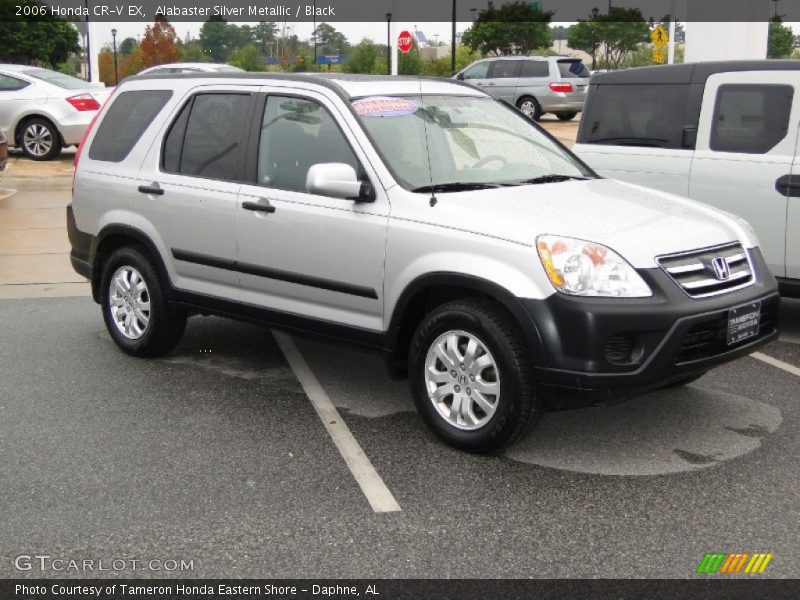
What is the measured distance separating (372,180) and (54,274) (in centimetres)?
533

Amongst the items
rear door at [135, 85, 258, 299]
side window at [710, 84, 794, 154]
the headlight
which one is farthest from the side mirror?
side window at [710, 84, 794, 154]

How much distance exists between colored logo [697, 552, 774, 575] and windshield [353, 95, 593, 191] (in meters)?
2.26

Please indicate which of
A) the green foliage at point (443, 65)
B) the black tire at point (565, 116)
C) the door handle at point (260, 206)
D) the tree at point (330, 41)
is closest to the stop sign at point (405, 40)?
the black tire at point (565, 116)

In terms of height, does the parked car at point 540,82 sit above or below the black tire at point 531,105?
above

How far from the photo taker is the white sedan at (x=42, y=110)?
17188mm

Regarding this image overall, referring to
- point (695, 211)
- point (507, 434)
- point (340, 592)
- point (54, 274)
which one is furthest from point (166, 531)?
point (54, 274)

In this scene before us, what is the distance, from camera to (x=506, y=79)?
90.7 ft

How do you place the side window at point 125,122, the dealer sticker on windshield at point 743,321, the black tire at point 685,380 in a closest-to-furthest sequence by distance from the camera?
the dealer sticker on windshield at point 743,321 < the black tire at point 685,380 < the side window at point 125,122

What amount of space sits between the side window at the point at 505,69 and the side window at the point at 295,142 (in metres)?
22.9

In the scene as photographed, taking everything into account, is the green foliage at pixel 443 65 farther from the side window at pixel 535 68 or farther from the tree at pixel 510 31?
the side window at pixel 535 68

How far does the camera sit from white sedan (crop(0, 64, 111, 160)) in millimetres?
17188

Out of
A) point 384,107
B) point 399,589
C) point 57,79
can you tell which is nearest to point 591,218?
point 384,107

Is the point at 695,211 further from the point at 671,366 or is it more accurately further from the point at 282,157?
the point at 282,157

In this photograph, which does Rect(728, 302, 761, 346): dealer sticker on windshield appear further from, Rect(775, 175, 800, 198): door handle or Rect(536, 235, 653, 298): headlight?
Rect(775, 175, 800, 198): door handle
